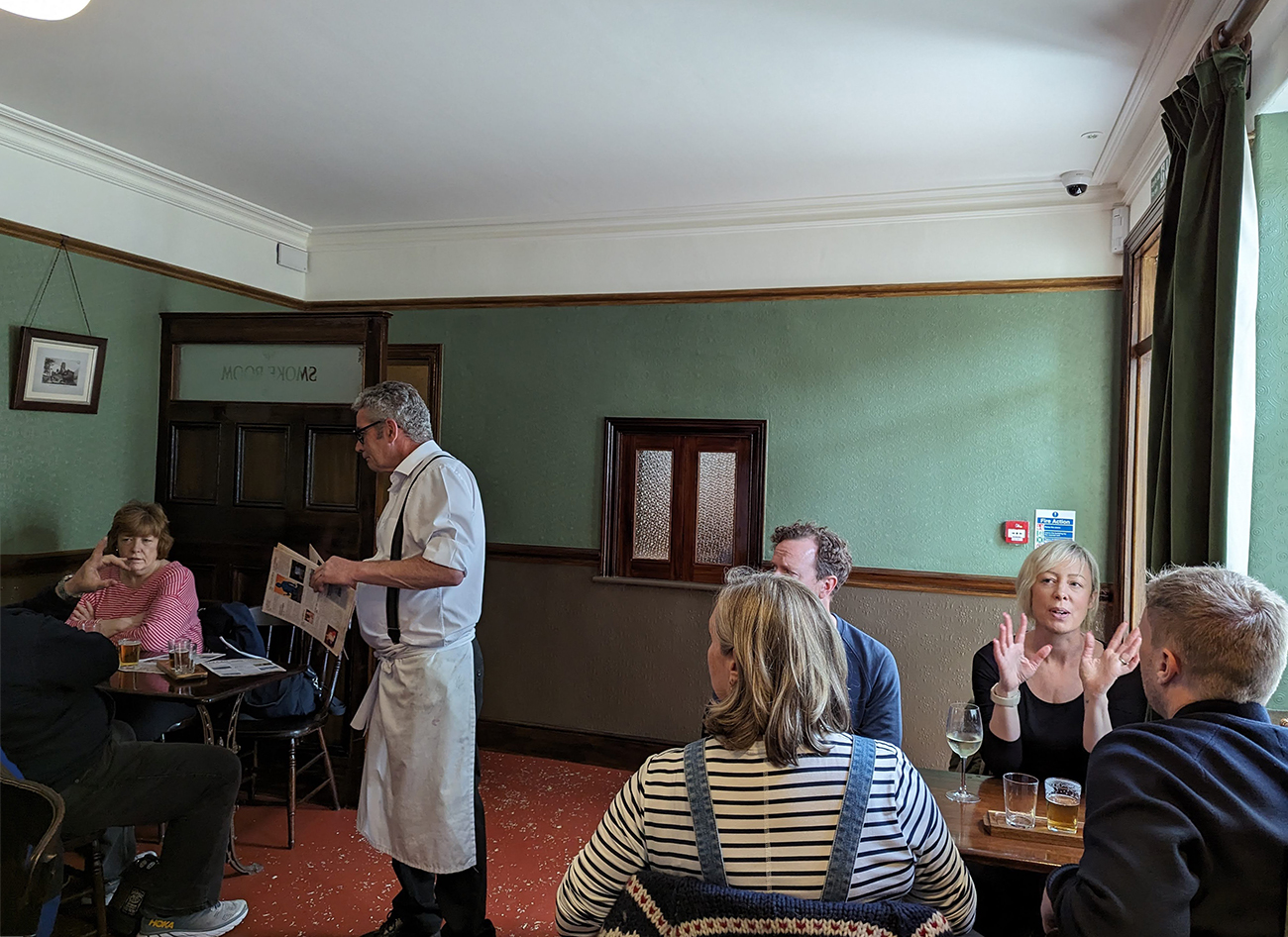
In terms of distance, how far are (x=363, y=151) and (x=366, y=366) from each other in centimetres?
96

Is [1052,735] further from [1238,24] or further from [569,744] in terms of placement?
[569,744]

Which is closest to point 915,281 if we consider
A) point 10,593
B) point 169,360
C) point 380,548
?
point 380,548

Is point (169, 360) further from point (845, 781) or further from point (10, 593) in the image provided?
point (845, 781)

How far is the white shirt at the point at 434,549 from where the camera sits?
2.89 meters

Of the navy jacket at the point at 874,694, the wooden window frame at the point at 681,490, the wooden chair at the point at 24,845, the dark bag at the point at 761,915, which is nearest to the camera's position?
the dark bag at the point at 761,915

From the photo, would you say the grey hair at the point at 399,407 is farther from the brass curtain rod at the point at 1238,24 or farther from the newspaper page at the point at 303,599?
the brass curtain rod at the point at 1238,24

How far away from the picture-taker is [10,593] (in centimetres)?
410

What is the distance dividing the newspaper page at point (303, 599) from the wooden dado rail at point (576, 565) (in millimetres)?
1527

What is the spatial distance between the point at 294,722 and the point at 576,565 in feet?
5.84

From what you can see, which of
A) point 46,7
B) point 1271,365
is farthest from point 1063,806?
point 46,7

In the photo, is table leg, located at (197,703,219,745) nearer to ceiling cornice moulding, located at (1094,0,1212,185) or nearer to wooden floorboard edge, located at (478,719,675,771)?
wooden floorboard edge, located at (478,719,675,771)

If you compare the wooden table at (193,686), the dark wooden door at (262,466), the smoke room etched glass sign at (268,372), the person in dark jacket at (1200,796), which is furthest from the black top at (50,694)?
the person in dark jacket at (1200,796)

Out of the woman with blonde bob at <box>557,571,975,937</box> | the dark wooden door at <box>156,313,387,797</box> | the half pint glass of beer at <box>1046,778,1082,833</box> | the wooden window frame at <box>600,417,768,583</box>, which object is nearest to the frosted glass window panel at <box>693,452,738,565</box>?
the wooden window frame at <box>600,417,768,583</box>

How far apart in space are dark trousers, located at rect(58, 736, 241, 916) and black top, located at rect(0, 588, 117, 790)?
0.12m
